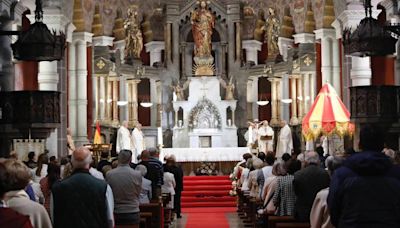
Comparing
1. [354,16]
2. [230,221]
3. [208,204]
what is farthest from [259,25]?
[230,221]

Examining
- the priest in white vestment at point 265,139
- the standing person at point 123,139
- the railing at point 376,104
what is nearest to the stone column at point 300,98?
the priest in white vestment at point 265,139

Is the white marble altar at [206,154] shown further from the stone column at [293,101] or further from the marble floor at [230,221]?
the marble floor at [230,221]

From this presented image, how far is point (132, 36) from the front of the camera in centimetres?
2786

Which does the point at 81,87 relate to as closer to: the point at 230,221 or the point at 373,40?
the point at 230,221

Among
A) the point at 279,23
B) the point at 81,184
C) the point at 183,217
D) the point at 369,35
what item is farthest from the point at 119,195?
the point at 279,23

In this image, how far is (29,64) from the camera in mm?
19234

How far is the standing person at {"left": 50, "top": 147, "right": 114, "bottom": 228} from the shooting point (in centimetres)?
604

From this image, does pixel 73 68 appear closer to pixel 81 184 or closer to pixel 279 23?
pixel 279 23

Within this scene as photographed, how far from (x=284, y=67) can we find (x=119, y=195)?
1900 cm

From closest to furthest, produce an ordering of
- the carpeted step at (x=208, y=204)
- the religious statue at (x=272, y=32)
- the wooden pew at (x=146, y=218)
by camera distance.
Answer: the wooden pew at (x=146, y=218), the carpeted step at (x=208, y=204), the religious statue at (x=272, y=32)

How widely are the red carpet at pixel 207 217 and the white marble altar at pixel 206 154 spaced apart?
16.6 ft

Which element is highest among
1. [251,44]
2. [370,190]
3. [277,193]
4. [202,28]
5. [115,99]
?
[202,28]

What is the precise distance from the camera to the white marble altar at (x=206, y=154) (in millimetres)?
24047

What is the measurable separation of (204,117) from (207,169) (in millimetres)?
4339
